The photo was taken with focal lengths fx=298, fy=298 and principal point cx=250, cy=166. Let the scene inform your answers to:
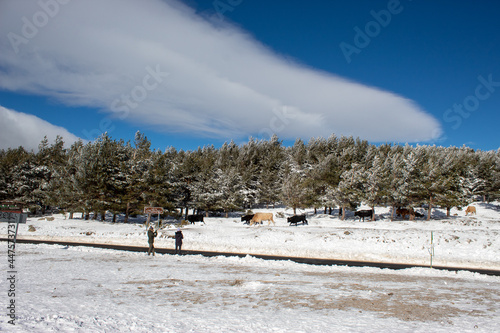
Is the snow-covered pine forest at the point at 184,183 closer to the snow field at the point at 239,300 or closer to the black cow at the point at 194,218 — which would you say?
the black cow at the point at 194,218

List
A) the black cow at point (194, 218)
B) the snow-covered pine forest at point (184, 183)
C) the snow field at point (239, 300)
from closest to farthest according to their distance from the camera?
1. the snow field at point (239, 300)
2. the snow-covered pine forest at point (184, 183)
3. the black cow at point (194, 218)

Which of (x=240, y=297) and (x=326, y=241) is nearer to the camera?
(x=240, y=297)

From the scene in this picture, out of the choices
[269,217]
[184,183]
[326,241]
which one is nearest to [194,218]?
[269,217]

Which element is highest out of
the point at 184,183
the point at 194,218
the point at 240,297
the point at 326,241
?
the point at 184,183

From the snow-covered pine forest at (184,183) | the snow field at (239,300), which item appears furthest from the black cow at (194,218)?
the snow field at (239,300)

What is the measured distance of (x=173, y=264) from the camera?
16.9 m

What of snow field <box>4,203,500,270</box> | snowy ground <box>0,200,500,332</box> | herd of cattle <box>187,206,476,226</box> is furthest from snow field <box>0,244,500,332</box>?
herd of cattle <box>187,206,476,226</box>

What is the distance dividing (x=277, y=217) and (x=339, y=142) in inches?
1669

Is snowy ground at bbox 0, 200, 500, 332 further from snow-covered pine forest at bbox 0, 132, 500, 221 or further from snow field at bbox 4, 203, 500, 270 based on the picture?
snow-covered pine forest at bbox 0, 132, 500, 221

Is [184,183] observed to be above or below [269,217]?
above

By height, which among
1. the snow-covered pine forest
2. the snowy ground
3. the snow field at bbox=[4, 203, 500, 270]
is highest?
the snow-covered pine forest

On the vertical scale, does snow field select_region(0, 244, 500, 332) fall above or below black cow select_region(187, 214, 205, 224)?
above

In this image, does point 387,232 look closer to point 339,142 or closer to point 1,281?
point 1,281

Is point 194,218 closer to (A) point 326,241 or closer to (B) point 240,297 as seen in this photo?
(A) point 326,241
